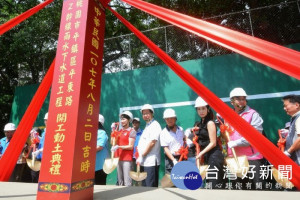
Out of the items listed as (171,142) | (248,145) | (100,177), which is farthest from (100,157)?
(248,145)

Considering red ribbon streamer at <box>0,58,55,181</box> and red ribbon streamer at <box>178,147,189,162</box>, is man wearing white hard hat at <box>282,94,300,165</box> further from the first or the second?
Answer: red ribbon streamer at <box>0,58,55,181</box>

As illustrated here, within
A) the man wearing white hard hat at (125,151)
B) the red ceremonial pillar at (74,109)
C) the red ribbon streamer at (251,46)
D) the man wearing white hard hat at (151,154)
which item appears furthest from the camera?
the man wearing white hard hat at (125,151)

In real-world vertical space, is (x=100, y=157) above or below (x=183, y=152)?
below

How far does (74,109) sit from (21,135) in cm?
126

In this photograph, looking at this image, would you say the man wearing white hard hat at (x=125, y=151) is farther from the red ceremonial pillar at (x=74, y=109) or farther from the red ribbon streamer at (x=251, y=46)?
the red ribbon streamer at (x=251, y=46)

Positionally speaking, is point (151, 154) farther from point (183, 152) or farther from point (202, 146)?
point (202, 146)

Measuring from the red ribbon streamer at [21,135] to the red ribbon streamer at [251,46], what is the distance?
1.56 m

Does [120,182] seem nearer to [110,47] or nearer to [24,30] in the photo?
[110,47]

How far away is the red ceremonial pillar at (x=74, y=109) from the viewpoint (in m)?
1.45

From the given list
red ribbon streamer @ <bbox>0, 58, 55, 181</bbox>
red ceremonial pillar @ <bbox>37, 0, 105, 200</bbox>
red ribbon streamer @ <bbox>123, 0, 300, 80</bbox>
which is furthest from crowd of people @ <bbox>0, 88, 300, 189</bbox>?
red ceremonial pillar @ <bbox>37, 0, 105, 200</bbox>

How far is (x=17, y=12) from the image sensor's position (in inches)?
272

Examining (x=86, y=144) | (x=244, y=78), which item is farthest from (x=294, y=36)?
(x=86, y=144)

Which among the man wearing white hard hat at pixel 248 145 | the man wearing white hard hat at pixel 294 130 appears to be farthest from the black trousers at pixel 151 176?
the man wearing white hard hat at pixel 294 130

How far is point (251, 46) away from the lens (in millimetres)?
1439
